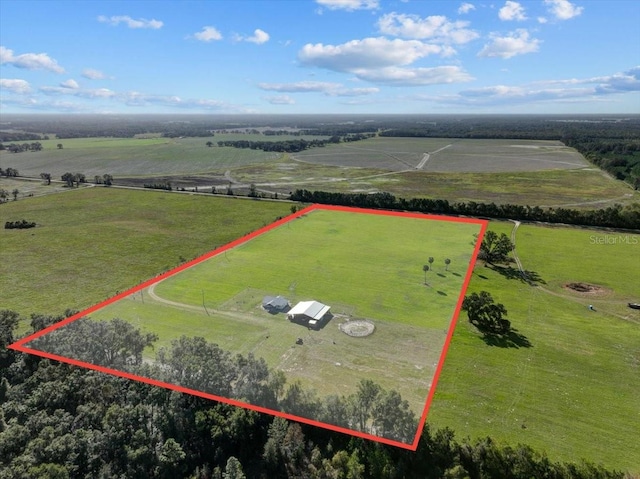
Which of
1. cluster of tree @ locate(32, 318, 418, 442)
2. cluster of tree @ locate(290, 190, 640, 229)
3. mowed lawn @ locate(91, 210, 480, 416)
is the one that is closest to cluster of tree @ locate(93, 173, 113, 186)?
cluster of tree @ locate(290, 190, 640, 229)

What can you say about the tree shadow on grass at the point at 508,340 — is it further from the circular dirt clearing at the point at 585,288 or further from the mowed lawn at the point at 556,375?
the circular dirt clearing at the point at 585,288

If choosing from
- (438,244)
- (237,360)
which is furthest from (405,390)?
(438,244)

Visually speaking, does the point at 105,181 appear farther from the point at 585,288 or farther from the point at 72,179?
the point at 585,288

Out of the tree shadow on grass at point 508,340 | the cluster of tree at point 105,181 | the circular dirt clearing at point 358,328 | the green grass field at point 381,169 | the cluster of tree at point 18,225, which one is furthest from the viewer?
the cluster of tree at point 105,181

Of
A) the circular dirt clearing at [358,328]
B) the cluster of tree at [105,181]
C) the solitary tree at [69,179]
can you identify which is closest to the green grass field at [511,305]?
the circular dirt clearing at [358,328]

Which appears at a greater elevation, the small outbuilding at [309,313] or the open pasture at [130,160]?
the open pasture at [130,160]

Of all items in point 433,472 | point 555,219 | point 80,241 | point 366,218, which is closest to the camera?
point 433,472

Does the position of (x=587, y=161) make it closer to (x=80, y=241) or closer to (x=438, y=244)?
(x=438, y=244)
